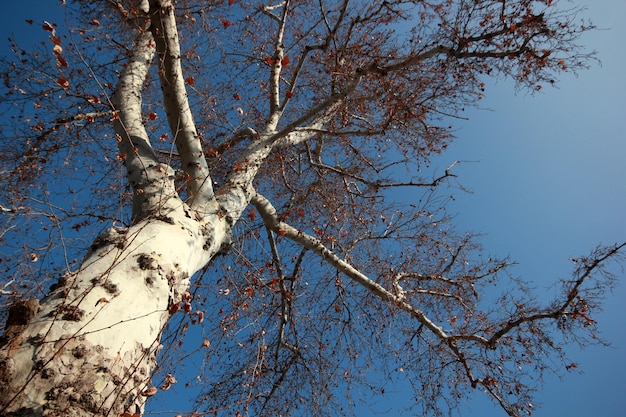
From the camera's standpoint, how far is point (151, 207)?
2.36 metres

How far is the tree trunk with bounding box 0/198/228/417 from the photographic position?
127 centimetres

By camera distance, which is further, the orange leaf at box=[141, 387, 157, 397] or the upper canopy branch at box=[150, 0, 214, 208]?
the upper canopy branch at box=[150, 0, 214, 208]

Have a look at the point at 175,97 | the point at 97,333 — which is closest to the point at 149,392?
the point at 97,333

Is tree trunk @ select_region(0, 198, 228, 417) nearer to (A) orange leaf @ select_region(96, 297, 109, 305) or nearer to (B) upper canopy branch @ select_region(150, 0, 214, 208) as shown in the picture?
(A) orange leaf @ select_region(96, 297, 109, 305)

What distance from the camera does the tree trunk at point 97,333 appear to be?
127 cm

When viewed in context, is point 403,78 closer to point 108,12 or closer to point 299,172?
point 299,172

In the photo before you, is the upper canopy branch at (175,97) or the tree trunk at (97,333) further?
the upper canopy branch at (175,97)

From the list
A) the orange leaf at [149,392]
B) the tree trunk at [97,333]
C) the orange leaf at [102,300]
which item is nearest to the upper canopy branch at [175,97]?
the tree trunk at [97,333]

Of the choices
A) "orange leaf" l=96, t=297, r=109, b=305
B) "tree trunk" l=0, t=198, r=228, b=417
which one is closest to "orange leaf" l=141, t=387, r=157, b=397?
"tree trunk" l=0, t=198, r=228, b=417

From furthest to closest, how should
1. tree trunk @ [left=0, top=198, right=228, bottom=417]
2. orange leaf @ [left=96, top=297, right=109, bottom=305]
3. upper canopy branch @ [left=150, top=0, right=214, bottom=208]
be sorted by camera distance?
1. upper canopy branch @ [left=150, top=0, right=214, bottom=208]
2. orange leaf @ [left=96, top=297, right=109, bottom=305]
3. tree trunk @ [left=0, top=198, right=228, bottom=417]

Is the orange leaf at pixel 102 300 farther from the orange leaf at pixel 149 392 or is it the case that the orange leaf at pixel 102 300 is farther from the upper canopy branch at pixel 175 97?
the upper canopy branch at pixel 175 97

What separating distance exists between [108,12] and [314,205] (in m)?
3.61

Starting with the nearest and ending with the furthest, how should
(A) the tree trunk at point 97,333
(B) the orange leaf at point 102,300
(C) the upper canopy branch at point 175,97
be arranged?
(A) the tree trunk at point 97,333
(B) the orange leaf at point 102,300
(C) the upper canopy branch at point 175,97

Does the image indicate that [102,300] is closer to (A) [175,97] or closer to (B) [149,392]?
(B) [149,392]
